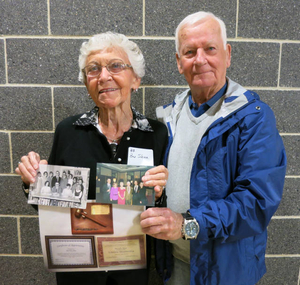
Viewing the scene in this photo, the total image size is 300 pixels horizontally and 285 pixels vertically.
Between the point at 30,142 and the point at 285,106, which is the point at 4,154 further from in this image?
the point at 285,106

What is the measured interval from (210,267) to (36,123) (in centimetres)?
123

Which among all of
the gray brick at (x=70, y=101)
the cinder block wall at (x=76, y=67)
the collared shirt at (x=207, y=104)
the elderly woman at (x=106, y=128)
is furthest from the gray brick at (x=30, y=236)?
the collared shirt at (x=207, y=104)

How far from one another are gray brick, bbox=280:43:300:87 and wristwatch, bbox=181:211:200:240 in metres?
1.07

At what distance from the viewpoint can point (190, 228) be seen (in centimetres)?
98

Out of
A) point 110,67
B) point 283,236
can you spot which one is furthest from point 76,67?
point 283,236

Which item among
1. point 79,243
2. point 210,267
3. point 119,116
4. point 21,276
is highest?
point 119,116

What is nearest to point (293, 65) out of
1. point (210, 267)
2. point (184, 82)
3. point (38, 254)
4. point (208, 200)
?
point (184, 82)

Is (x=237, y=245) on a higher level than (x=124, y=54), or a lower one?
lower

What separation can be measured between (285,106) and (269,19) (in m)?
0.51

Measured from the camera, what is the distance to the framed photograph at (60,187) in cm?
104

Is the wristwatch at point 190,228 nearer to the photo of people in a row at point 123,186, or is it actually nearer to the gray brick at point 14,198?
the photo of people in a row at point 123,186

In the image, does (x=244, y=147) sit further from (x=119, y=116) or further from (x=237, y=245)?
(x=119, y=116)

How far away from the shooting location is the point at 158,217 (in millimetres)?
976

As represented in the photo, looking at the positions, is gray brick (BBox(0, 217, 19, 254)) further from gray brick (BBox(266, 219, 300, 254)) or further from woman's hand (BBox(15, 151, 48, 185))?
gray brick (BBox(266, 219, 300, 254))
